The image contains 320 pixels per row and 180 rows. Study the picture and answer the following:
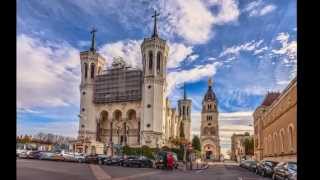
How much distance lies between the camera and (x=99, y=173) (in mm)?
3164

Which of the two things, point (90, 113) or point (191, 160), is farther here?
point (90, 113)

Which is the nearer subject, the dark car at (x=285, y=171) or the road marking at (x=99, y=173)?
the dark car at (x=285, y=171)

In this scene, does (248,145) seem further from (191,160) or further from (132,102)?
(132,102)

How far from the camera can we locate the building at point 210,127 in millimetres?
3012

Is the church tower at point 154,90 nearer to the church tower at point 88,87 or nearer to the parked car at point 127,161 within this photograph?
the parked car at point 127,161

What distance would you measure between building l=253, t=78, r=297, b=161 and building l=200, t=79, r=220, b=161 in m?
0.35

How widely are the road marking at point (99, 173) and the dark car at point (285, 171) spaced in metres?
1.46

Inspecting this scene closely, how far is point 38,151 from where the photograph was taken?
344 centimetres

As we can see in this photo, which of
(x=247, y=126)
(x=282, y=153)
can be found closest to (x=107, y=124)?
(x=247, y=126)

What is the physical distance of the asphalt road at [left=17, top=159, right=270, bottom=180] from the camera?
2900 millimetres

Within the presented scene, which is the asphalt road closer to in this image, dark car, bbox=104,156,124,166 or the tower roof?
dark car, bbox=104,156,124,166

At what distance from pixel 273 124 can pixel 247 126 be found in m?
0.23

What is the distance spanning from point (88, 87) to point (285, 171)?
1.90 metres

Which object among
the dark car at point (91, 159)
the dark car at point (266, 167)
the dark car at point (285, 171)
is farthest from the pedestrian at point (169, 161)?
the dark car at point (285, 171)
